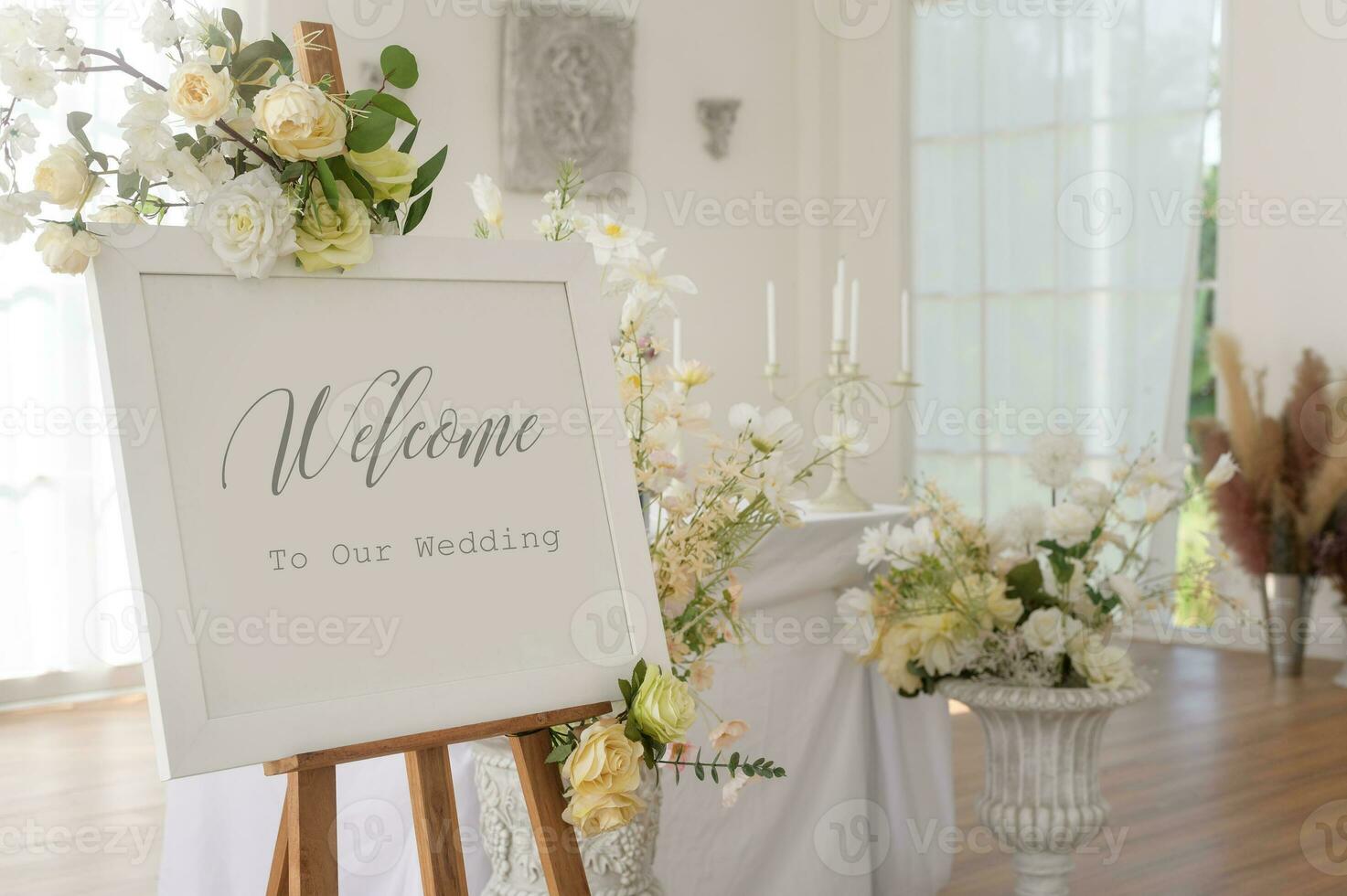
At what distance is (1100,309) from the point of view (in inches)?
209

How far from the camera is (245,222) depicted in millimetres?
1079

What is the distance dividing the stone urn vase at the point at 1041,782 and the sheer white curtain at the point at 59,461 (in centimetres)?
307

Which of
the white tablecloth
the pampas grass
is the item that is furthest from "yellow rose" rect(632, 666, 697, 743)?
the pampas grass

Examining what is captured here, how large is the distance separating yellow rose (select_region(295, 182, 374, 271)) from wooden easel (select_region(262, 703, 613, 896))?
41 cm

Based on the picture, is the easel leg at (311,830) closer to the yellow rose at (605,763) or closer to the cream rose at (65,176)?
the yellow rose at (605,763)

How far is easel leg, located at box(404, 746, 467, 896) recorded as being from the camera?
3.85 feet

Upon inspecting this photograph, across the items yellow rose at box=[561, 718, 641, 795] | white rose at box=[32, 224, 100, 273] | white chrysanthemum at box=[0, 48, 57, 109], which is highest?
white chrysanthemum at box=[0, 48, 57, 109]

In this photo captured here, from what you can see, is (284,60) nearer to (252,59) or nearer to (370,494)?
(252,59)

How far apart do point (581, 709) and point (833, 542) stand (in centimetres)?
132

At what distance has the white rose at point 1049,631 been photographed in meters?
2.08

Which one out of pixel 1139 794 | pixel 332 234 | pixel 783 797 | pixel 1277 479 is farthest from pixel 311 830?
pixel 1277 479

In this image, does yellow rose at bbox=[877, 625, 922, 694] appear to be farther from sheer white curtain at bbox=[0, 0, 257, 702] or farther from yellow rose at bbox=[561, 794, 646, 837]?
sheer white curtain at bbox=[0, 0, 257, 702]

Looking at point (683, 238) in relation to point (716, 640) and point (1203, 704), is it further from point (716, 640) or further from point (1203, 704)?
point (716, 640)

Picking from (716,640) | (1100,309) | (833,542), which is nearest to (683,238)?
(1100,309)
